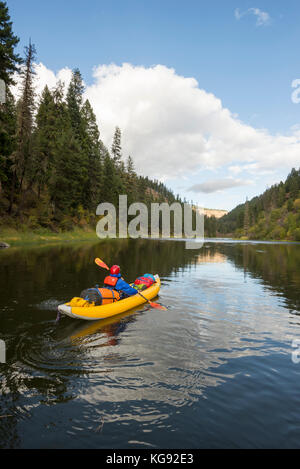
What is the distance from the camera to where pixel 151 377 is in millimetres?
5840

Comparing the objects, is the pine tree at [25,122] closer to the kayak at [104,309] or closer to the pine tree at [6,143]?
the pine tree at [6,143]

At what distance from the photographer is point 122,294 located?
11.1m

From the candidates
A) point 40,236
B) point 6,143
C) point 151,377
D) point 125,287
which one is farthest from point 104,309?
point 40,236

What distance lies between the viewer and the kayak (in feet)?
28.0

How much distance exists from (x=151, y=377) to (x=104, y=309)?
4087 mm

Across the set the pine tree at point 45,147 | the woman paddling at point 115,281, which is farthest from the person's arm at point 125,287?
the pine tree at point 45,147

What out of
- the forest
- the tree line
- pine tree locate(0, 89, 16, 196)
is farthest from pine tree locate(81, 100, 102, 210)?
the forest

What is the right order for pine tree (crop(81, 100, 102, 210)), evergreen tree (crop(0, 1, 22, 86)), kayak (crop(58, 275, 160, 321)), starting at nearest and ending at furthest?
kayak (crop(58, 275, 160, 321))
evergreen tree (crop(0, 1, 22, 86))
pine tree (crop(81, 100, 102, 210))

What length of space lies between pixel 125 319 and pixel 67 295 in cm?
374

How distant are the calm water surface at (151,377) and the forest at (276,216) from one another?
9422 centimetres

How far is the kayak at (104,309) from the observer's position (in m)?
8.55

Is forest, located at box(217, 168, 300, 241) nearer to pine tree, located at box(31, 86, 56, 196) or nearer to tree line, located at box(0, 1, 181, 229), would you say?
tree line, located at box(0, 1, 181, 229)

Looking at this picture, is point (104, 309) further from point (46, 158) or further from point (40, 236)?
point (46, 158)

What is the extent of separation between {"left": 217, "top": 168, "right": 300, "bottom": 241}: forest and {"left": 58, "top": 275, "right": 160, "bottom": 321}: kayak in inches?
3679
